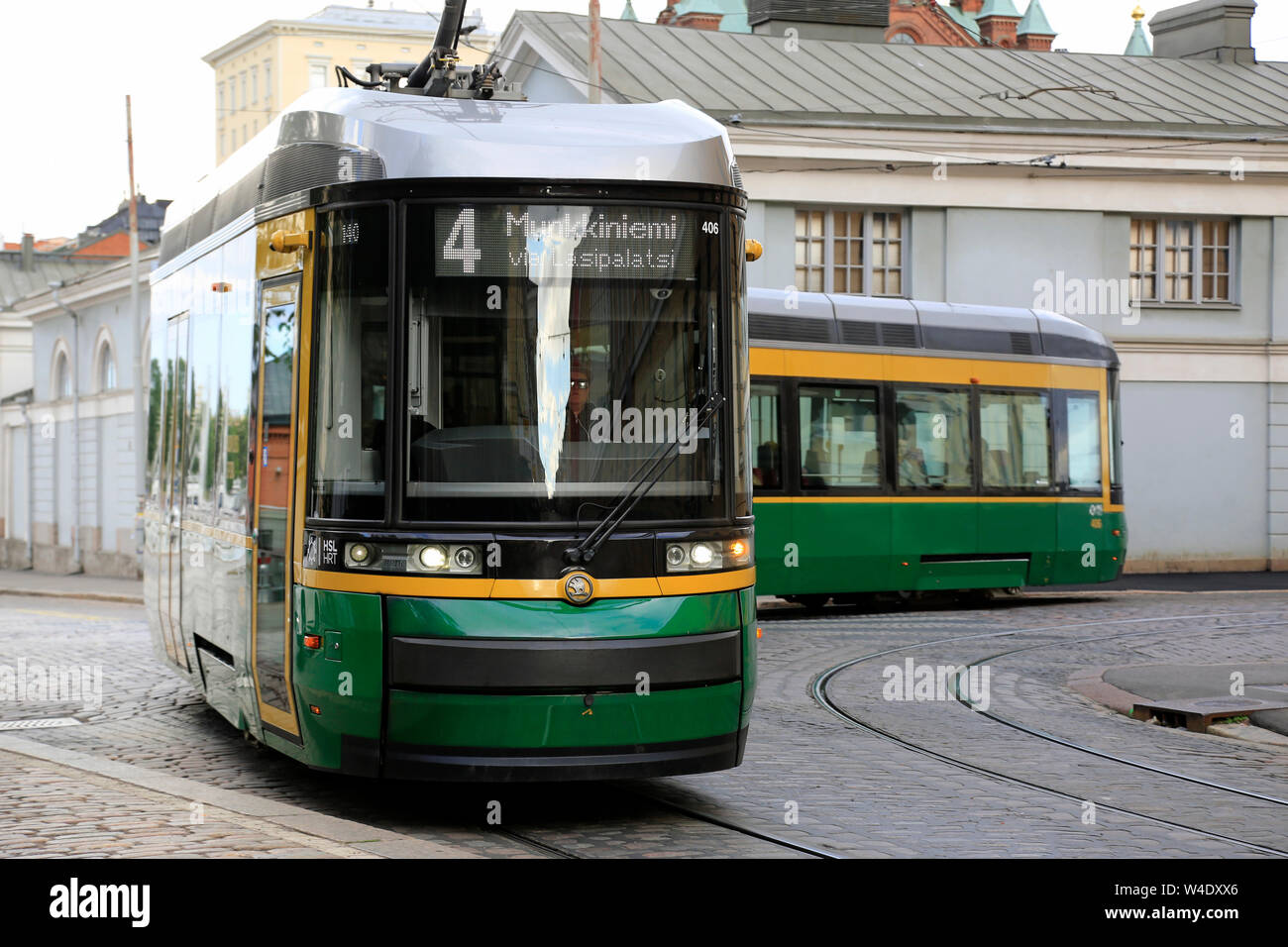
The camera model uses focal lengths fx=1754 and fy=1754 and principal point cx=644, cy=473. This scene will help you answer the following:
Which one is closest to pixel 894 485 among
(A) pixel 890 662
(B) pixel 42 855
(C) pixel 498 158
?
→ (A) pixel 890 662

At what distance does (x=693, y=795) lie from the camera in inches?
336

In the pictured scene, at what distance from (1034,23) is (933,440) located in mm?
72240

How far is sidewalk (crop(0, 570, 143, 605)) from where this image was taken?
3258 centimetres

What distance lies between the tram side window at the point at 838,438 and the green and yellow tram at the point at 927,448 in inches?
0.6

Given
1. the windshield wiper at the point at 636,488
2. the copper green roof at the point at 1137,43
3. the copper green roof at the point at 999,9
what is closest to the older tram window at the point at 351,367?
the windshield wiper at the point at 636,488

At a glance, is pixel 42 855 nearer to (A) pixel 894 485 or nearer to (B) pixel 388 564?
(B) pixel 388 564

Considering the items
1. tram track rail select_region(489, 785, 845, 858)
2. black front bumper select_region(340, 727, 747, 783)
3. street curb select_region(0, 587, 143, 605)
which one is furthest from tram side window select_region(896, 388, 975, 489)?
street curb select_region(0, 587, 143, 605)

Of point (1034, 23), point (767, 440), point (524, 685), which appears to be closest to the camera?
point (524, 685)

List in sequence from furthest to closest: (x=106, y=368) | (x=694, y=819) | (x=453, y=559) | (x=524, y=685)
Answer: (x=106, y=368) → (x=694, y=819) → (x=453, y=559) → (x=524, y=685)

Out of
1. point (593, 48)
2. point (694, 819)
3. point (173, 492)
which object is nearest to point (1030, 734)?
point (694, 819)

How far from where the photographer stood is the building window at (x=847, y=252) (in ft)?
95.1

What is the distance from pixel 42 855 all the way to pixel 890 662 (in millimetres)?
9488

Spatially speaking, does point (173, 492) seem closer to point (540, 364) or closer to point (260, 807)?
point (260, 807)

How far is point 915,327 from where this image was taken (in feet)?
64.1
